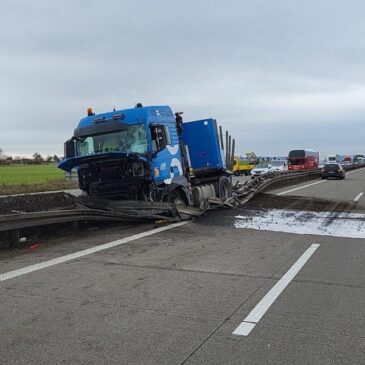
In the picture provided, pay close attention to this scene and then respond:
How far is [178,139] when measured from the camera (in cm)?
1475

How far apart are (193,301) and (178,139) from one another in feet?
30.5

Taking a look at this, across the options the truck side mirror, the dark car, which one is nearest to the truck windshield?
the truck side mirror

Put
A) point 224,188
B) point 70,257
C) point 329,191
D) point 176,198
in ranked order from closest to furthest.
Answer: point 70,257, point 176,198, point 224,188, point 329,191

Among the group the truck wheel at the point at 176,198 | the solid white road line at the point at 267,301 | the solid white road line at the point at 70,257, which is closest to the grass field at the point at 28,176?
the truck wheel at the point at 176,198

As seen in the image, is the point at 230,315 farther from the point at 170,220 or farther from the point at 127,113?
the point at 127,113

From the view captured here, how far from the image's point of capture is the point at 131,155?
11898 millimetres

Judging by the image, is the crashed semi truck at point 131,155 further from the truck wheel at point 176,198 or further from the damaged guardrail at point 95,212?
the damaged guardrail at point 95,212

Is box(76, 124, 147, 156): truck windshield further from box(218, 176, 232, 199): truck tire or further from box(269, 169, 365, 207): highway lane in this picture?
box(269, 169, 365, 207): highway lane

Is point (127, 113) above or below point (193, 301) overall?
above

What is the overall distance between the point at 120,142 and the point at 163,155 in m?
1.21

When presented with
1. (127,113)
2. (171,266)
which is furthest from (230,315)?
(127,113)

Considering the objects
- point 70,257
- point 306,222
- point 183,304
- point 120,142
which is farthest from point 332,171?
point 183,304

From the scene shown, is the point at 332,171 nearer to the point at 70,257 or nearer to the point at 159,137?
the point at 159,137

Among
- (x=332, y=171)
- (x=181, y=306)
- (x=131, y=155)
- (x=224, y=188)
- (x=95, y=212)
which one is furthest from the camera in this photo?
(x=332, y=171)
